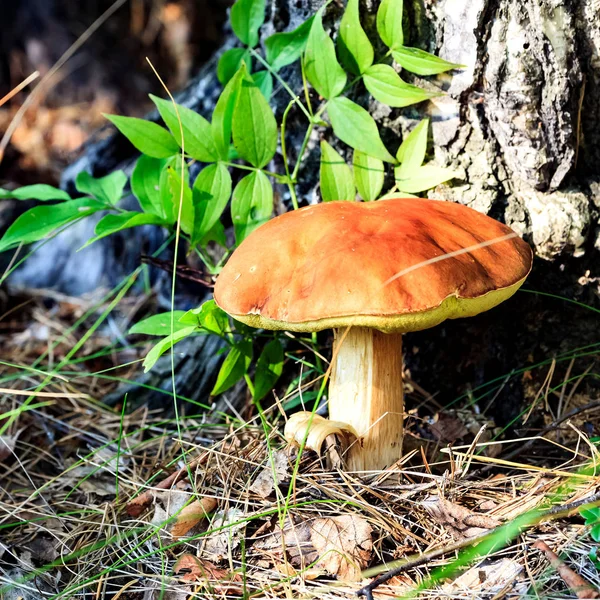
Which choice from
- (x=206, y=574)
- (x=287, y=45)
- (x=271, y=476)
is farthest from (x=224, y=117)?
(x=206, y=574)

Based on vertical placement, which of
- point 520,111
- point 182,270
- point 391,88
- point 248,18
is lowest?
point 182,270

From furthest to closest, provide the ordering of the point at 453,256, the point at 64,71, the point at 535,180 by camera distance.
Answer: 1. the point at 64,71
2. the point at 535,180
3. the point at 453,256

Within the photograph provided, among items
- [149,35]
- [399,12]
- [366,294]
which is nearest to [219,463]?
[366,294]

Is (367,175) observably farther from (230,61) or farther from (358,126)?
(230,61)

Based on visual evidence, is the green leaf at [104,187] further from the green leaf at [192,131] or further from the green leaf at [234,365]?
the green leaf at [234,365]

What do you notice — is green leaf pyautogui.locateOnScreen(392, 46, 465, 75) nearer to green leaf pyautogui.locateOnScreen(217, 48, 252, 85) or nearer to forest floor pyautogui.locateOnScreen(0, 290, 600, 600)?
green leaf pyautogui.locateOnScreen(217, 48, 252, 85)

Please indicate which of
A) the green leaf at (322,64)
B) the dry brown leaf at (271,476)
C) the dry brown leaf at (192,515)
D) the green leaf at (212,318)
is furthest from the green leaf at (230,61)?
the dry brown leaf at (192,515)

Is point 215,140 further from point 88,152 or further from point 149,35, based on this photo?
point 149,35
